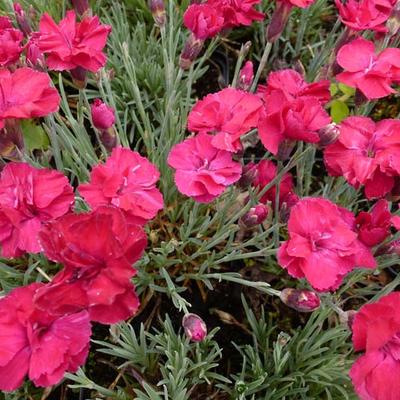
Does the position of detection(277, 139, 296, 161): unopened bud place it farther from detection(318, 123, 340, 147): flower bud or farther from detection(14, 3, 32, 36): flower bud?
detection(14, 3, 32, 36): flower bud

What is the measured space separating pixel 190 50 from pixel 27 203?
46 centimetres

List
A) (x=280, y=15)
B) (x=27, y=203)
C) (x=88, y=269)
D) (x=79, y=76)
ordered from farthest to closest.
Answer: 1. (x=280, y=15)
2. (x=79, y=76)
3. (x=27, y=203)
4. (x=88, y=269)

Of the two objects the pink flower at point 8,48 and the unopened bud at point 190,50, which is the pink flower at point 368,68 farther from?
the pink flower at point 8,48

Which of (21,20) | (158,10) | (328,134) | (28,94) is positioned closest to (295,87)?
(328,134)

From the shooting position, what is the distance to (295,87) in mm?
926

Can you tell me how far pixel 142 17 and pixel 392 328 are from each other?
4.14ft

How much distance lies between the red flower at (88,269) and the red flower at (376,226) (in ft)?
1.36

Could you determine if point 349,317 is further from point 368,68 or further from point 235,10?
point 235,10

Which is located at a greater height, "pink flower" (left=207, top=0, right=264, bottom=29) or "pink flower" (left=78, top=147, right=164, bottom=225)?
"pink flower" (left=207, top=0, right=264, bottom=29)

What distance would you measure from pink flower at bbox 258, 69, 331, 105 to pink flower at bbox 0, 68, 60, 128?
34 centimetres

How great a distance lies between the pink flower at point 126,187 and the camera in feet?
2.49

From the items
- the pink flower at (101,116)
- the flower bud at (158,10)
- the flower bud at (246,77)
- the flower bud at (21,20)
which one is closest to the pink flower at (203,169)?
the pink flower at (101,116)

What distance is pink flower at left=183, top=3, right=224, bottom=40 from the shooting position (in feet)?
3.18

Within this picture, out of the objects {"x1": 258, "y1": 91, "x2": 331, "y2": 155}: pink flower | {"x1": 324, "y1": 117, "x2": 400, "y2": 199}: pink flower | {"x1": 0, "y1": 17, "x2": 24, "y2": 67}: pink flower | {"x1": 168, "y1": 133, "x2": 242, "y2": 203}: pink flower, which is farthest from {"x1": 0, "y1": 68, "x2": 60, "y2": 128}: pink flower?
{"x1": 324, "y1": 117, "x2": 400, "y2": 199}: pink flower
